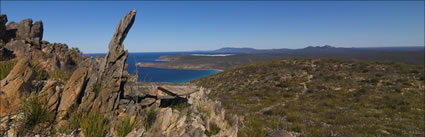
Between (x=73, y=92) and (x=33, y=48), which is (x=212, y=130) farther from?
(x=33, y=48)

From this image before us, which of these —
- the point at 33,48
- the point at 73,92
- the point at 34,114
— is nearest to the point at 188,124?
the point at 73,92

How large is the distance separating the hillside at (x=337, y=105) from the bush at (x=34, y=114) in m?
7.07

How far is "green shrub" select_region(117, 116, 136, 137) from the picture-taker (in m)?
5.27

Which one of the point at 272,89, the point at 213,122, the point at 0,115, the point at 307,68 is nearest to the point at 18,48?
the point at 0,115

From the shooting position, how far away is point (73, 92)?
19.6ft

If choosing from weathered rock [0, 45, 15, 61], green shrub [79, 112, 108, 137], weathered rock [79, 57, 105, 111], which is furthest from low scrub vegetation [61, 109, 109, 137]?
weathered rock [0, 45, 15, 61]

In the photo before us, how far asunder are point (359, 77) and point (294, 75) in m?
8.47

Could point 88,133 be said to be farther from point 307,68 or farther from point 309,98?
point 307,68

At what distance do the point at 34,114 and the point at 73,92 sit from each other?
1090 millimetres

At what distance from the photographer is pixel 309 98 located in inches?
773

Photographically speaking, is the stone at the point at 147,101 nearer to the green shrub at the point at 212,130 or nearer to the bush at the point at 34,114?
the green shrub at the point at 212,130

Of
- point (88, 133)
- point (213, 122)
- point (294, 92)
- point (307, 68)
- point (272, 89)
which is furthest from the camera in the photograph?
point (307, 68)

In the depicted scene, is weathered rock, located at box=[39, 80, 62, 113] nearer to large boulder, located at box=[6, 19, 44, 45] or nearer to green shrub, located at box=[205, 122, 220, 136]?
green shrub, located at box=[205, 122, 220, 136]

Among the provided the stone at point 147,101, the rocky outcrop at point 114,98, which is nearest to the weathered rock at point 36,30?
the rocky outcrop at point 114,98
